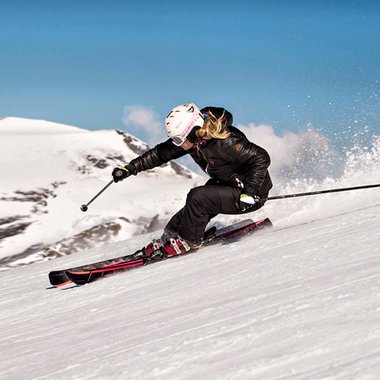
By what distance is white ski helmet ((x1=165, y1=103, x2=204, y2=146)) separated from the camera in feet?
22.0

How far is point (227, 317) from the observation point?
3.46m

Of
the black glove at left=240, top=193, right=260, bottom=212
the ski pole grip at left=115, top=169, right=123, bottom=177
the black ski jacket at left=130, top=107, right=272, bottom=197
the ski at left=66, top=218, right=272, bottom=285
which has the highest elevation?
the ski pole grip at left=115, top=169, right=123, bottom=177

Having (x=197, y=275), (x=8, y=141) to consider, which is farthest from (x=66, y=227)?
(x=197, y=275)

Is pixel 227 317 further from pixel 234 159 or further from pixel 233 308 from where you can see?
pixel 234 159

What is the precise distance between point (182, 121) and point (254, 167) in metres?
0.94

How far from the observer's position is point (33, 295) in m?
6.91

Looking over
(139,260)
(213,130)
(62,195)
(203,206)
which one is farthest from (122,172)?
(62,195)

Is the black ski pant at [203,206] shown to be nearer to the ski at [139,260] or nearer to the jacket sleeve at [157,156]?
the ski at [139,260]

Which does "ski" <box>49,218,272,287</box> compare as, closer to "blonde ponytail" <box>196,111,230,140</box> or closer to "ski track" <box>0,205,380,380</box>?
"ski track" <box>0,205,380,380</box>

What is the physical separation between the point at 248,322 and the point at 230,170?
3.90 m

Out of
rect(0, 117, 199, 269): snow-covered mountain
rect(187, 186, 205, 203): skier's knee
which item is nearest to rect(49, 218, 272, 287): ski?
rect(187, 186, 205, 203): skier's knee

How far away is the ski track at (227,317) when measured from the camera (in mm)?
2533

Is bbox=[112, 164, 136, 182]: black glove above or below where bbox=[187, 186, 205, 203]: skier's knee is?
above

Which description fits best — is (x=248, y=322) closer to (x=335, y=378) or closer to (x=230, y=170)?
(x=335, y=378)
